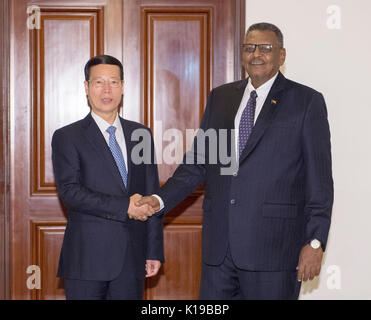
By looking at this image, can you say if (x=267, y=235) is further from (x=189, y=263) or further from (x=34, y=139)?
(x=34, y=139)

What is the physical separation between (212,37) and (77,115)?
0.93 metres

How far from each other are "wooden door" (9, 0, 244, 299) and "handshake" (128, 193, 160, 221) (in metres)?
0.95

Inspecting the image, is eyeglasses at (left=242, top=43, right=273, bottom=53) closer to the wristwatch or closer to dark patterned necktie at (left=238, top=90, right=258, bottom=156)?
dark patterned necktie at (left=238, top=90, right=258, bottom=156)

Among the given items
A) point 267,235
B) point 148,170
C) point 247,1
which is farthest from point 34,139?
point 267,235

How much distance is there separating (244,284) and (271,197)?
1.18 ft

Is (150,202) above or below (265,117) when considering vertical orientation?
below

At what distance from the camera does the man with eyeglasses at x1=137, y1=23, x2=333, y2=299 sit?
7.06ft

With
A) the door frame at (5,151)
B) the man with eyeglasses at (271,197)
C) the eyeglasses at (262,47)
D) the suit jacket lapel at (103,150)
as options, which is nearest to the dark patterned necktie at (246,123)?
the man with eyeglasses at (271,197)

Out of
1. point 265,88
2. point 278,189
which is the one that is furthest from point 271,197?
point 265,88

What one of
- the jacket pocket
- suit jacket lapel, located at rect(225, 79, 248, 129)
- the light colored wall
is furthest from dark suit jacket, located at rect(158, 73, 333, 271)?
the light colored wall

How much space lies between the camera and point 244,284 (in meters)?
2.20

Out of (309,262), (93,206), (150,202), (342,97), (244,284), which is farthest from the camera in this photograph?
(342,97)

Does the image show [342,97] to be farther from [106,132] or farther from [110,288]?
[110,288]

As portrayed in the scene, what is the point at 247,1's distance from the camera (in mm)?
3264
